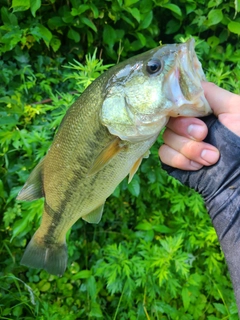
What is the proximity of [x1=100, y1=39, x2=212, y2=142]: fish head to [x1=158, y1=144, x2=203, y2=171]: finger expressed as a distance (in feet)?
0.69

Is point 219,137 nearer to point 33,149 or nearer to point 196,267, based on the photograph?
point 33,149

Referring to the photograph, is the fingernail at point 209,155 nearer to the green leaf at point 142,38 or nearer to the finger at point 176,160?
the finger at point 176,160

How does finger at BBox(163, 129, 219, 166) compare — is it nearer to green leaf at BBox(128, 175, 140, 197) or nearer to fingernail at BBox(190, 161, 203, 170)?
fingernail at BBox(190, 161, 203, 170)

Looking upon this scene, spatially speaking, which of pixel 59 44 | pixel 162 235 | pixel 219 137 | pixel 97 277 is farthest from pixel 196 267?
pixel 59 44

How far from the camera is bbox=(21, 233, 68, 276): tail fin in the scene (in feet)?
5.39

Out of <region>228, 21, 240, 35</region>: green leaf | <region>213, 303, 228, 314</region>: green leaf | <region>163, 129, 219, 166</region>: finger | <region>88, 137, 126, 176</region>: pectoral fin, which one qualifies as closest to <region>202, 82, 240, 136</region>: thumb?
<region>163, 129, 219, 166</region>: finger

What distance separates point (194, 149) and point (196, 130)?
7cm

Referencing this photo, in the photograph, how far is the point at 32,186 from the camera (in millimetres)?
1453

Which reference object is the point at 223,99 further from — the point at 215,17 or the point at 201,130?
the point at 215,17

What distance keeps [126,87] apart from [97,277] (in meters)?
1.51

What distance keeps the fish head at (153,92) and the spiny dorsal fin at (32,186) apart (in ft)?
1.31

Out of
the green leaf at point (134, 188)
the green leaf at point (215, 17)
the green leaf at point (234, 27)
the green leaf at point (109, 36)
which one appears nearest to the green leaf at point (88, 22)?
the green leaf at point (109, 36)

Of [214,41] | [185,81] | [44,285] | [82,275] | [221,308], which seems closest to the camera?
[185,81]

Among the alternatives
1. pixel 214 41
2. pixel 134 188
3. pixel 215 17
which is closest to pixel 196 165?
pixel 134 188
